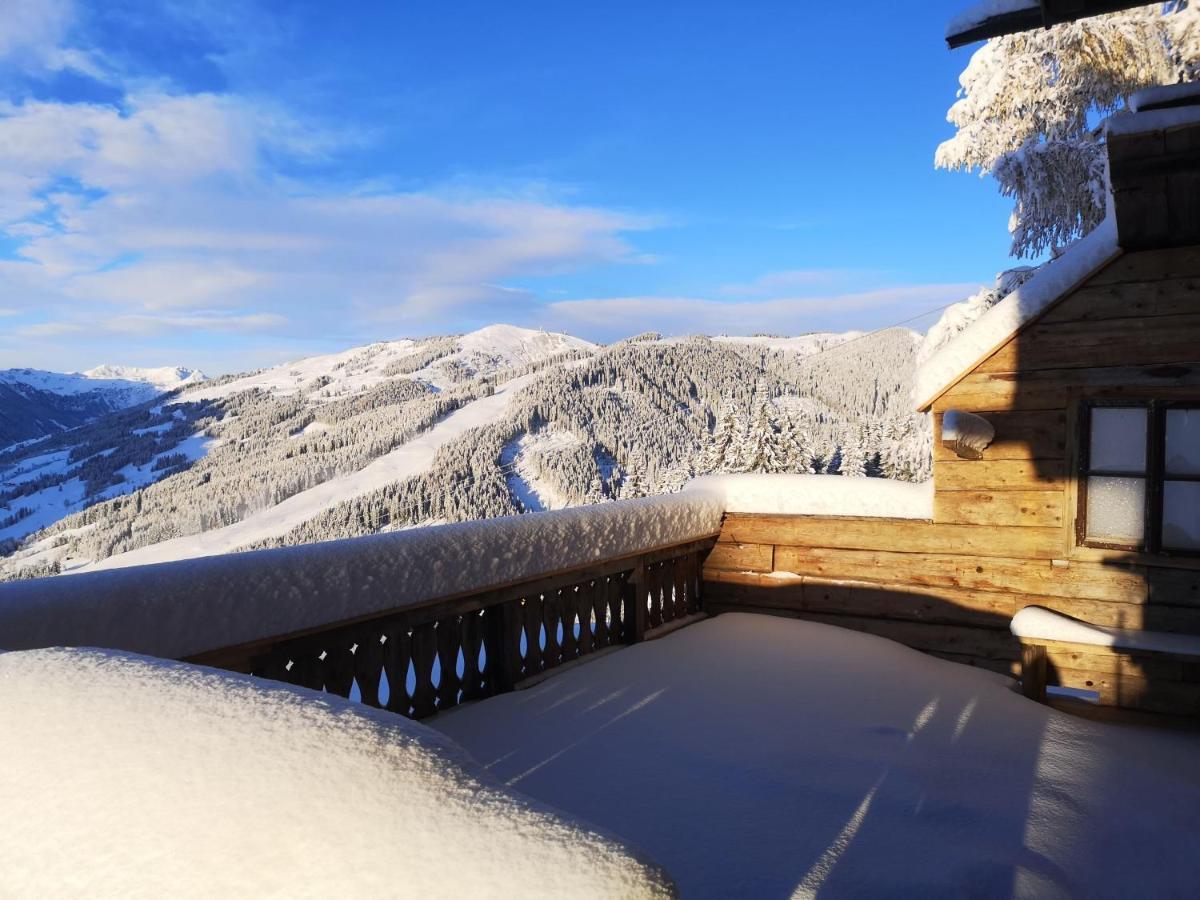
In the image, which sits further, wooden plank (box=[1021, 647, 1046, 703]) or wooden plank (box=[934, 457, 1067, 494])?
wooden plank (box=[934, 457, 1067, 494])

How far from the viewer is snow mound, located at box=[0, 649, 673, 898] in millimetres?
796

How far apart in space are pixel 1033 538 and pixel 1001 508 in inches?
11.9

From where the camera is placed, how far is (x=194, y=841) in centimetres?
85

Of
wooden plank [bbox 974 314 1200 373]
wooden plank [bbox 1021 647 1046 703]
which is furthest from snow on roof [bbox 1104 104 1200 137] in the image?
wooden plank [bbox 1021 647 1046 703]

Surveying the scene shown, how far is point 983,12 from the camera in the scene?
343 centimetres

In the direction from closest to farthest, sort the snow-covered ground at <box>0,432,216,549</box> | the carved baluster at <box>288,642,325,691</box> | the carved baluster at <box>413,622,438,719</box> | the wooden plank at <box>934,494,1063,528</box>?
the carved baluster at <box>288,642,325,691</box>, the carved baluster at <box>413,622,438,719</box>, the wooden plank at <box>934,494,1063,528</box>, the snow-covered ground at <box>0,432,216,549</box>

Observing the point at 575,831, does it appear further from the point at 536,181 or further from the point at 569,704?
the point at 536,181

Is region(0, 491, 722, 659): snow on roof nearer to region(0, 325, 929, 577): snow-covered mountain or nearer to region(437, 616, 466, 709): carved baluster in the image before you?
region(437, 616, 466, 709): carved baluster

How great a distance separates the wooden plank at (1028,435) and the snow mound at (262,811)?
5.35 metres

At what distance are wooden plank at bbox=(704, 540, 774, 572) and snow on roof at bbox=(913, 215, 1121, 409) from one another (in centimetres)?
183

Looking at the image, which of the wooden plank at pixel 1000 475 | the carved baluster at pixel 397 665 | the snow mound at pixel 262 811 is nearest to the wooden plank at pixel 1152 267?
the wooden plank at pixel 1000 475

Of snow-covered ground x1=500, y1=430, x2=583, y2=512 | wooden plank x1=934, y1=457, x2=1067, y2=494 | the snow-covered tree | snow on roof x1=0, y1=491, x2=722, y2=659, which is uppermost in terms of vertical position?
the snow-covered tree

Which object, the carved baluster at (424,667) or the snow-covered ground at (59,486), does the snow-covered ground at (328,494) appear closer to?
the snow-covered ground at (59,486)

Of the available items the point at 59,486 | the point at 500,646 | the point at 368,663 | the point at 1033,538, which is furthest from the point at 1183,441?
the point at 59,486
